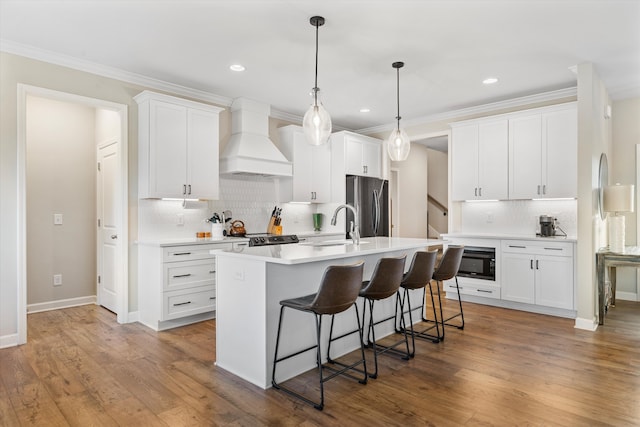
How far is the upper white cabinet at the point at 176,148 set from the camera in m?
4.16

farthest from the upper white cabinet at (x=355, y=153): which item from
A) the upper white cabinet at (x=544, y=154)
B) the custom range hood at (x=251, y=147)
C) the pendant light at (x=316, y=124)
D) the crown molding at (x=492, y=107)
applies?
the pendant light at (x=316, y=124)

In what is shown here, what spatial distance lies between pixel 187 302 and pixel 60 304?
203 centimetres

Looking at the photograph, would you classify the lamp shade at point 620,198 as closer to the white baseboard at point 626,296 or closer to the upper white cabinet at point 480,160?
the upper white cabinet at point 480,160

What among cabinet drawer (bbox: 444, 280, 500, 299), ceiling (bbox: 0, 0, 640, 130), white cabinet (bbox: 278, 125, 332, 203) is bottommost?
cabinet drawer (bbox: 444, 280, 500, 299)

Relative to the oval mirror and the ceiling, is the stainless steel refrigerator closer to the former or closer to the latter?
the ceiling

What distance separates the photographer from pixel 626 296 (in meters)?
5.11

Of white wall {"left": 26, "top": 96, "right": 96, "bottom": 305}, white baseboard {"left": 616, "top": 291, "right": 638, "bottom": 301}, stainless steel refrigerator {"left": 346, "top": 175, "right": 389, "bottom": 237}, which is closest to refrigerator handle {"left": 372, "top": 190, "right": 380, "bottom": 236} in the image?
stainless steel refrigerator {"left": 346, "top": 175, "right": 389, "bottom": 237}

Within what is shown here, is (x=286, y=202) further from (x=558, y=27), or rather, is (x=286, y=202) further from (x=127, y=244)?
(x=558, y=27)

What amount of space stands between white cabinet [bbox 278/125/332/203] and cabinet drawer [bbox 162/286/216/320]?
1965mm

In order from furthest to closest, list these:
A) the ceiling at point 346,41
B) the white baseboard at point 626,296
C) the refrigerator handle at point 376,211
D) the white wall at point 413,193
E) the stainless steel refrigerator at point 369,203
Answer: the white wall at point 413,193 < the refrigerator handle at point 376,211 < the stainless steel refrigerator at point 369,203 < the white baseboard at point 626,296 < the ceiling at point 346,41

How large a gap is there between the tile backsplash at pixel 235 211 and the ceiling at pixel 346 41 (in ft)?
4.34

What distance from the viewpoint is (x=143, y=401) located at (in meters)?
2.45

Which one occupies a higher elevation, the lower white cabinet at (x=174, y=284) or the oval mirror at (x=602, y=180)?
the oval mirror at (x=602, y=180)

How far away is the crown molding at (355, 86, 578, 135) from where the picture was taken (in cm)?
480
